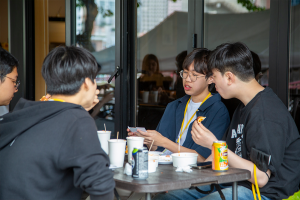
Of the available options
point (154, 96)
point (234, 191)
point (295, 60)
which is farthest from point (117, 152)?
point (154, 96)

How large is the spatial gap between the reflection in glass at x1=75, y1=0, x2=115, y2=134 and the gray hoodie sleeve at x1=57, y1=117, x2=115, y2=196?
2.47 metres

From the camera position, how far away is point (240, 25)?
2619 millimetres

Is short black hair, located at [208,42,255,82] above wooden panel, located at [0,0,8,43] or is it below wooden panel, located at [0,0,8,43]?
below

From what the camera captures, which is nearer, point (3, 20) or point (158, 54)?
point (158, 54)

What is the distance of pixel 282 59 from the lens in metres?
2.29

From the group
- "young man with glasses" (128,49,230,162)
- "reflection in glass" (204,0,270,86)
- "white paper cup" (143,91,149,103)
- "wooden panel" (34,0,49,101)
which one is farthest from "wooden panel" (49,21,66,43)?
"young man with glasses" (128,49,230,162)

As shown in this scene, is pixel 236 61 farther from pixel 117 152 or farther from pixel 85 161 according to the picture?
pixel 85 161

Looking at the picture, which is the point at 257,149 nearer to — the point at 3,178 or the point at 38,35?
the point at 3,178

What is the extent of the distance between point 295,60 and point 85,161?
1826 millimetres

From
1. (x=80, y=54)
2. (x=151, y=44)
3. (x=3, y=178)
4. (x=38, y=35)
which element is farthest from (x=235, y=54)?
(x=38, y=35)

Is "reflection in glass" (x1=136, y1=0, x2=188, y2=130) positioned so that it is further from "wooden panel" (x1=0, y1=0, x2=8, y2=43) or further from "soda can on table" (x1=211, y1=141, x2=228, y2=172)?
"wooden panel" (x1=0, y1=0, x2=8, y2=43)

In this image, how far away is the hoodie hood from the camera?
1.20 meters

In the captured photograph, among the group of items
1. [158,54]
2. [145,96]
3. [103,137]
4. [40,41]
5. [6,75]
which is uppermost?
[40,41]

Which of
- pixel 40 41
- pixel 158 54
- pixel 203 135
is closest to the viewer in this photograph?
pixel 203 135
